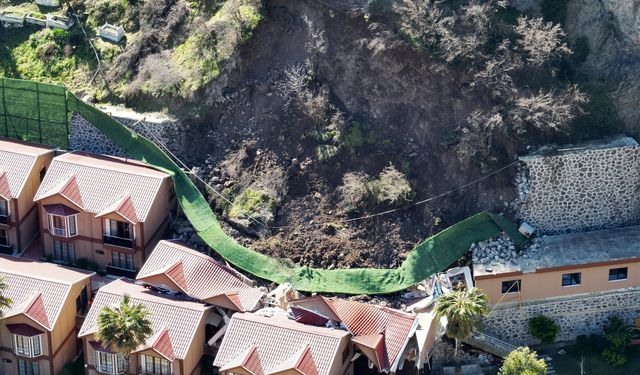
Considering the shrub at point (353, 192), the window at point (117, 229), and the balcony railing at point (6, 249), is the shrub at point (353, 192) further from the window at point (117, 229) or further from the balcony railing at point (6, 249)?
the balcony railing at point (6, 249)

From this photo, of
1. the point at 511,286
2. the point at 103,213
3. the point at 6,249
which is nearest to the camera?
the point at 511,286

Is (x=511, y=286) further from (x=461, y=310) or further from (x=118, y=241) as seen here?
(x=118, y=241)

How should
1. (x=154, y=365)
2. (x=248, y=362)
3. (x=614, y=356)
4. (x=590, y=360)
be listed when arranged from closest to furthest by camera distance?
(x=248, y=362) < (x=614, y=356) < (x=154, y=365) < (x=590, y=360)

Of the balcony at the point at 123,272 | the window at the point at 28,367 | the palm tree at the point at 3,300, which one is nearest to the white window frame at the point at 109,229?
the balcony at the point at 123,272

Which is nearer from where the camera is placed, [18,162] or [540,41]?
[540,41]

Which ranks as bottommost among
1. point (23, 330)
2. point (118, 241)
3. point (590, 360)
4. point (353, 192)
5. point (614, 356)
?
point (590, 360)

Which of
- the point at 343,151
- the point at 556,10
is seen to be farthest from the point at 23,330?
the point at 556,10
